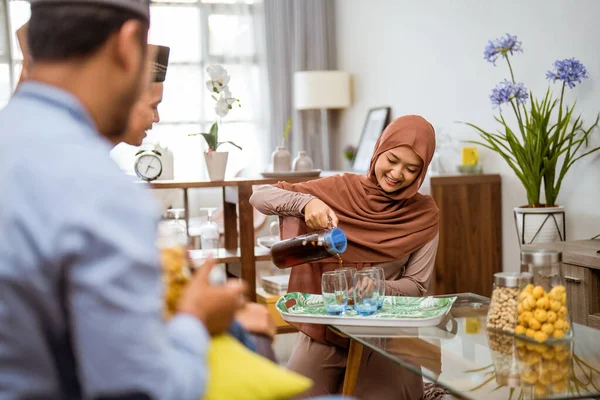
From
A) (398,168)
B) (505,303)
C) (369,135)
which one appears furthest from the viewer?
(369,135)

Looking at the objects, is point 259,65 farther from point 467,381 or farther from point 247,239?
point 467,381

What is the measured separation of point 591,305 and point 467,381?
5.08 feet

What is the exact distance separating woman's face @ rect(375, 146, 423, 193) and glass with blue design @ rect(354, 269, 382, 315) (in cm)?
59

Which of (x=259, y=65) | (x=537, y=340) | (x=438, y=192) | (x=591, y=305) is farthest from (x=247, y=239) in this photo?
(x=259, y=65)

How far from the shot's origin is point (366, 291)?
6.28 ft

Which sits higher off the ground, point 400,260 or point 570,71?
point 570,71

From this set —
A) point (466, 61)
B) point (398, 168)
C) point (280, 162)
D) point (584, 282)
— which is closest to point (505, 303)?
point (398, 168)

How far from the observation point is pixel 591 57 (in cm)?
347

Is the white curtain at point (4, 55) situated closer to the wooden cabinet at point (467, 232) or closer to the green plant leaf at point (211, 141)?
the green plant leaf at point (211, 141)

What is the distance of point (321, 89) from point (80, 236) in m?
5.70

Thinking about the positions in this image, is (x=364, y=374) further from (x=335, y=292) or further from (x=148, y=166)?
(x=148, y=166)

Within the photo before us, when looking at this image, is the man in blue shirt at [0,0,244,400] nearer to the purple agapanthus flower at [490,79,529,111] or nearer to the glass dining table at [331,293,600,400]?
the glass dining table at [331,293,600,400]

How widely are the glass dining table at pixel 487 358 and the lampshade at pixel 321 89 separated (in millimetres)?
4483

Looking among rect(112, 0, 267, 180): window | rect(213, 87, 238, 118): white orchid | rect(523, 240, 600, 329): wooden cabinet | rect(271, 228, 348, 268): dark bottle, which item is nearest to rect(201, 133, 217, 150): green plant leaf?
rect(213, 87, 238, 118): white orchid
